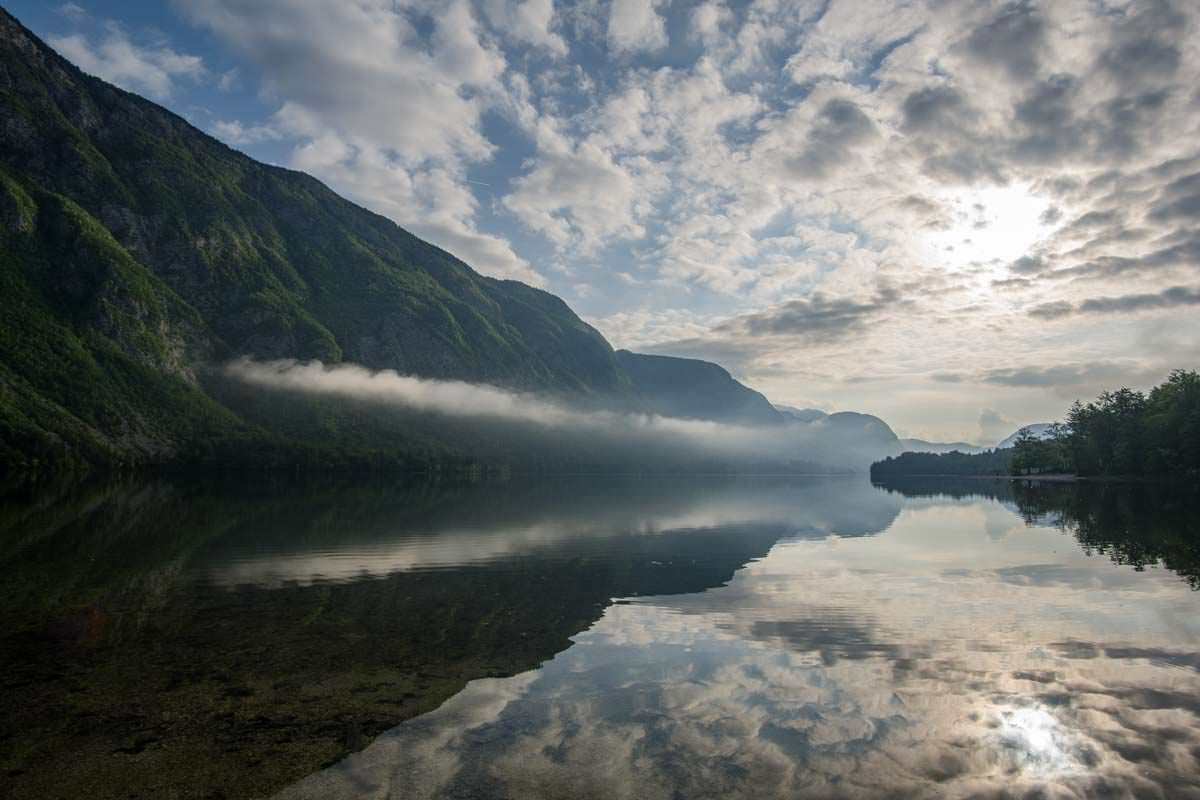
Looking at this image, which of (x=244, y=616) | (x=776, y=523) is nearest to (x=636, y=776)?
(x=244, y=616)

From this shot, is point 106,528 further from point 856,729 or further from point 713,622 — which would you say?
point 856,729

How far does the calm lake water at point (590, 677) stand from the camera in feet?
39.2

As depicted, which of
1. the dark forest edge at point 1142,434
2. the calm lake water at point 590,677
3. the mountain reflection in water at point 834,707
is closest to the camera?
the mountain reflection in water at point 834,707

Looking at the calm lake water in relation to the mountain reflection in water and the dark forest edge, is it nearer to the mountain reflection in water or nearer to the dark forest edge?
the mountain reflection in water

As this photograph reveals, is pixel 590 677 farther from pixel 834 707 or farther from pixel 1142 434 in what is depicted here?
pixel 1142 434

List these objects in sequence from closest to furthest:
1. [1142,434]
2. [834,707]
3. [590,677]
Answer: [834,707] → [590,677] → [1142,434]

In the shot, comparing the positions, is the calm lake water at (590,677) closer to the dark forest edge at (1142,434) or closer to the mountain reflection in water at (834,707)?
the mountain reflection in water at (834,707)

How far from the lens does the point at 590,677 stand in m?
18.1

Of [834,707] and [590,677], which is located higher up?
[834,707]

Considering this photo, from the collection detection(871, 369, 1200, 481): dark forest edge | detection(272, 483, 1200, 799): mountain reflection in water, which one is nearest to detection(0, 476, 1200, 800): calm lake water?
detection(272, 483, 1200, 799): mountain reflection in water

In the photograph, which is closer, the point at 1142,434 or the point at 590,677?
the point at 590,677

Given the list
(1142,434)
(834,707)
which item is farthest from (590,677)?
(1142,434)

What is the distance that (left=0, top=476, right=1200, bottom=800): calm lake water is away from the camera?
470 inches

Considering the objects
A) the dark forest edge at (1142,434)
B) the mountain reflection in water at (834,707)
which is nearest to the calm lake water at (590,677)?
the mountain reflection in water at (834,707)
